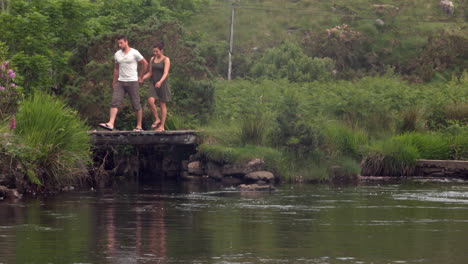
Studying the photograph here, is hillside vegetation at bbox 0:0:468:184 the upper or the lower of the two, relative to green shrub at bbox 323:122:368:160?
upper

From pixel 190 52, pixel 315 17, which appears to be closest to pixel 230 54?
pixel 315 17

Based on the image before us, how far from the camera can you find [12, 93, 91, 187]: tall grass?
20.0 metres

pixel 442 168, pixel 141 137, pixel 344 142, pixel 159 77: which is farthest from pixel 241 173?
pixel 442 168

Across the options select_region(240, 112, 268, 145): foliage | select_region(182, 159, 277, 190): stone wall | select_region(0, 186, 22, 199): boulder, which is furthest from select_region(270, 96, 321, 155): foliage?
select_region(0, 186, 22, 199): boulder

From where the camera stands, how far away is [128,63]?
22.4m

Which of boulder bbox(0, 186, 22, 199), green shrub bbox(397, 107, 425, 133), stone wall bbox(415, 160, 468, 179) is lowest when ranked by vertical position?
boulder bbox(0, 186, 22, 199)

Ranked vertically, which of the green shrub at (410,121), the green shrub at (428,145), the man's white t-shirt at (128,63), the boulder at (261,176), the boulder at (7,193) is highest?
the man's white t-shirt at (128,63)

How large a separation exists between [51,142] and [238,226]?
6.64m

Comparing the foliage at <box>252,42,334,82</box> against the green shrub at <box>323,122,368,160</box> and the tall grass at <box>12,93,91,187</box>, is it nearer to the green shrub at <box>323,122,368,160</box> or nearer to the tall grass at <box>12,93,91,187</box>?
the green shrub at <box>323,122,368,160</box>

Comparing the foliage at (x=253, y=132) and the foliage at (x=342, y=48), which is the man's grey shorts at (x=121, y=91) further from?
the foliage at (x=342, y=48)

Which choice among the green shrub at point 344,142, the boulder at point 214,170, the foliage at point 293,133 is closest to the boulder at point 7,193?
the boulder at point 214,170

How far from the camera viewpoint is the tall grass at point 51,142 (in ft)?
65.7

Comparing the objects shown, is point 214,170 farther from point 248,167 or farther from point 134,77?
point 134,77

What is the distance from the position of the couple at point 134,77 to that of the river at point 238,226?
208cm
